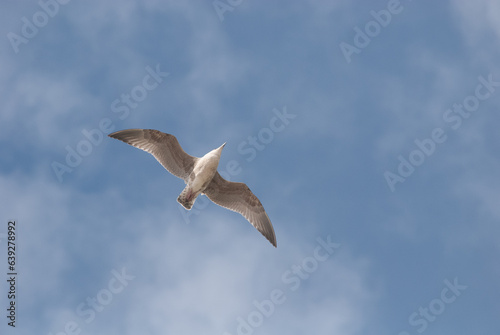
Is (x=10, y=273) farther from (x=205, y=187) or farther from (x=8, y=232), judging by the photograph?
(x=205, y=187)

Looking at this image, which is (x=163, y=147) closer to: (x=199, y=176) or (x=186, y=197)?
(x=199, y=176)

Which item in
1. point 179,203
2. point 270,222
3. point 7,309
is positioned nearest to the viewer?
point 7,309

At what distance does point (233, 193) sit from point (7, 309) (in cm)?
947

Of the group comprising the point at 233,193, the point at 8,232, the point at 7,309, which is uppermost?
the point at 233,193

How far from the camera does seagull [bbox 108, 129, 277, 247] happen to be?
23.9 meters

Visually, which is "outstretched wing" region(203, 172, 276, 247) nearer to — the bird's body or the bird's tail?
the bird's body

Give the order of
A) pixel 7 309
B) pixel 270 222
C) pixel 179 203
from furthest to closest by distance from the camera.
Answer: pixel 270 222 < pixel 179 203 < pixel 7 309

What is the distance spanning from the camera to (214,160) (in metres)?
23.9

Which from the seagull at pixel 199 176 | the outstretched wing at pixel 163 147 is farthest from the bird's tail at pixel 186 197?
the outstretched wing at pixel 163 147

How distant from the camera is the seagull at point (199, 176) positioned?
2389cm

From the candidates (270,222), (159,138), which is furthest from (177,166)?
(270,222)

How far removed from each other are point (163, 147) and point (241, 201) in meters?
3.89

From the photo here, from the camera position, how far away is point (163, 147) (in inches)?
960

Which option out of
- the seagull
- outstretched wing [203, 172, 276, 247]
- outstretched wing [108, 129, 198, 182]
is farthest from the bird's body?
outstretched wing [203, 172, 276, 247]
